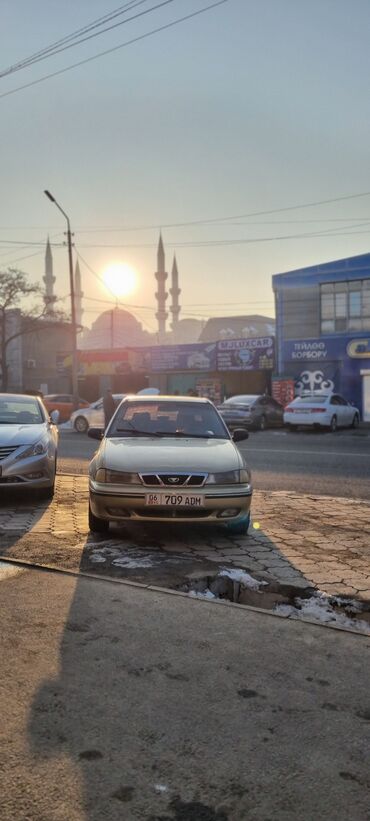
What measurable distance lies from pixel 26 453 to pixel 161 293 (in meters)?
134

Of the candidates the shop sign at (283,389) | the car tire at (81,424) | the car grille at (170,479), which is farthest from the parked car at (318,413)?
the car grille at (170,479)

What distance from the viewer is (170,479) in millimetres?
5457

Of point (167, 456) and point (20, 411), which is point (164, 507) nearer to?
point (167, 456)

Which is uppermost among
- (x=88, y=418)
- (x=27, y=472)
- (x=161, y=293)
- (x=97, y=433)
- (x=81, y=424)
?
(x=161, y=293)

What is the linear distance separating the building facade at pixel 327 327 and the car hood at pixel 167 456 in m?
25.3

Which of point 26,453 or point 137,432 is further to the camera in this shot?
point 26,453

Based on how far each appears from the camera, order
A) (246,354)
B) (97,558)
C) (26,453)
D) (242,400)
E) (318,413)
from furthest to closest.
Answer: (246,354), (242,400), (318,413), (26,453), (97,558)

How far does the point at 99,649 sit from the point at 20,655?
40cm

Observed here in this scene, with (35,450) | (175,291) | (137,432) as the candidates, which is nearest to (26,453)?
(35,450)

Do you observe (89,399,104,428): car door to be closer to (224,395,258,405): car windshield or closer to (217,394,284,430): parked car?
(217,394,284,430): parked car

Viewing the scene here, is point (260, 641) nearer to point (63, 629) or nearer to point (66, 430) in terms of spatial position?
point (63, 629)

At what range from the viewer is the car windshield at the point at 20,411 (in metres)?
8.48

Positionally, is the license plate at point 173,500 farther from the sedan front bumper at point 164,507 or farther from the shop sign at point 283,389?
the shop sign at point 283,389

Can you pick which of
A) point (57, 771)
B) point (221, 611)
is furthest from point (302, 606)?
point (57, 771)
